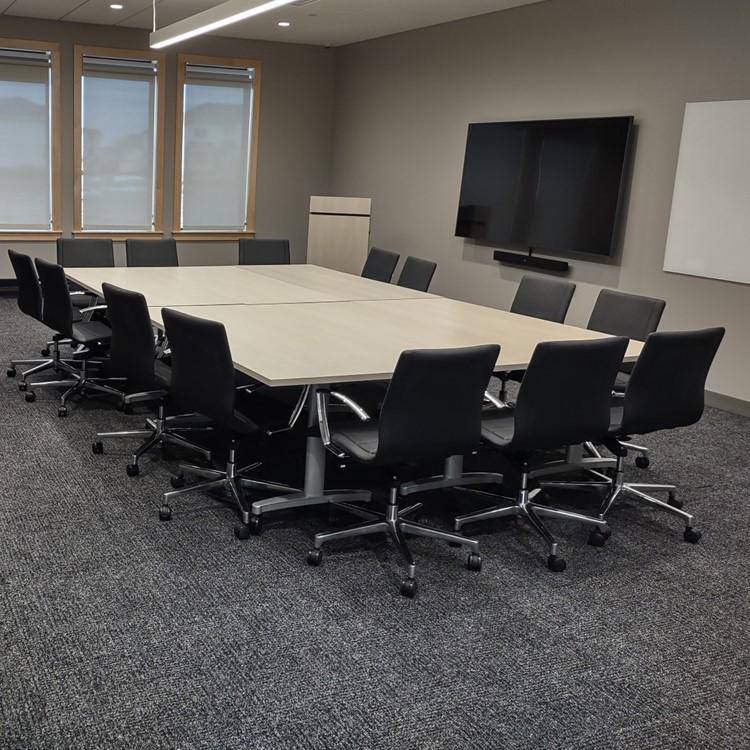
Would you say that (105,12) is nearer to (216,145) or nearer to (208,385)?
(216,145)

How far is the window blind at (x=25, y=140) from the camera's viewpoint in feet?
28.5

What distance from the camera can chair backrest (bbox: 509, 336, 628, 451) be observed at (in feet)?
10.7

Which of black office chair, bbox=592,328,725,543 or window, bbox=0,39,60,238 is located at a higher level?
window, bbox=0,39,60,238

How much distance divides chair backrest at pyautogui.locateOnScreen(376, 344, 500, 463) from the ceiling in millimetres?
4888

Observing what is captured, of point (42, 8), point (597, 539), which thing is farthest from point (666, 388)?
point (42, 8)

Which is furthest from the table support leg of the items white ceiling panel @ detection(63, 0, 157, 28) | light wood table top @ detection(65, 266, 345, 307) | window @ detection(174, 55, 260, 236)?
window @ detection(174, 55, 260, 236)

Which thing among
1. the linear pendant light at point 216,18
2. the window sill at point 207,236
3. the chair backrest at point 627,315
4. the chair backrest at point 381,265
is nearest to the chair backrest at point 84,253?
the linear pendant light at point 216,18

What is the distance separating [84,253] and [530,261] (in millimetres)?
3527

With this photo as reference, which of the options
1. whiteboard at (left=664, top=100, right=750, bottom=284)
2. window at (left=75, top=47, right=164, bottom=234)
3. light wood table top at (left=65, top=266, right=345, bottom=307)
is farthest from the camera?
window at (left=75, top=47, right=164, bottom=234)

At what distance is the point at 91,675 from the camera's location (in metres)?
2.46

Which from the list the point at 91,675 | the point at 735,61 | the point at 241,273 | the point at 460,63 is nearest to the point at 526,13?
the point at 460,63

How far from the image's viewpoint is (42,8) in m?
7.96

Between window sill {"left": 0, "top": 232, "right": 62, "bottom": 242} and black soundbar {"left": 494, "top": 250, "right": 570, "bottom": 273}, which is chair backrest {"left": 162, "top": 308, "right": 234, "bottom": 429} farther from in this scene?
window sill {"left": 0, "top": 232, "right": 62, "bottom": 242}

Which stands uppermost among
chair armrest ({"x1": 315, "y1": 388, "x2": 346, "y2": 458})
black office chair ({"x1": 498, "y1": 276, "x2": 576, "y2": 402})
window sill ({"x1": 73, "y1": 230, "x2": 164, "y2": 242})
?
black office chair ({"x1": 498, "y1": 276, "x2": 576, "y2": 402})
